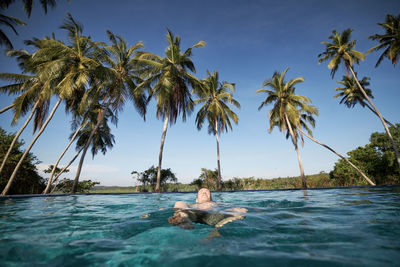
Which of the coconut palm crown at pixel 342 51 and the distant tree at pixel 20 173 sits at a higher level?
the coconut palm crown at pixel 342 51

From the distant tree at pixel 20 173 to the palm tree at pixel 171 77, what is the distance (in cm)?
978

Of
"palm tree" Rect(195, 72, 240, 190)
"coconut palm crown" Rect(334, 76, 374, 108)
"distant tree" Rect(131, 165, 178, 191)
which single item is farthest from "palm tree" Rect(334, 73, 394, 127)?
"distant tree" Rect(131, 165, 178, 191)

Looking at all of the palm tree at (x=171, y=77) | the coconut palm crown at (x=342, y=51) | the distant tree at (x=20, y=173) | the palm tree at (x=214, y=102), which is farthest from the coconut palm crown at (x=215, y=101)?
the distant tree at (x=20, y=173)

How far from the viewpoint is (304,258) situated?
1.61 m

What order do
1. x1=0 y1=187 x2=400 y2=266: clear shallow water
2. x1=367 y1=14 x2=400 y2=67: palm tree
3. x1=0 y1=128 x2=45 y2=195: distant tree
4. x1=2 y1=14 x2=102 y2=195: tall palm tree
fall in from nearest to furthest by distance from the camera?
1. x1=0 y1=187 x2=400 y2=266: clear shallow water
2. x1=2 y1=14 x2=102 y2=195: tall palm tree
3. x1=0 y1=128 x2=45 y2=195: distant tree
4. x1=367 y1=14 x2=400 y2=67: palm tree

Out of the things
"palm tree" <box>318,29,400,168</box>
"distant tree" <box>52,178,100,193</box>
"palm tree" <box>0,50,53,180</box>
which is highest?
"palm tree" <box>318,29,400,168</box>

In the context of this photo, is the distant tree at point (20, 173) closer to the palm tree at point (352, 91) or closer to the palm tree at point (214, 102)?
the palm tree at point (214, 102)

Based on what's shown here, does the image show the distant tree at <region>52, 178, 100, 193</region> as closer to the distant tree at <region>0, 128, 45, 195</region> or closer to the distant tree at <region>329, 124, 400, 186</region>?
the distant tree at <region>0, 128, 45, 195</region>

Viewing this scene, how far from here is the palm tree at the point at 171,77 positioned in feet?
42.3

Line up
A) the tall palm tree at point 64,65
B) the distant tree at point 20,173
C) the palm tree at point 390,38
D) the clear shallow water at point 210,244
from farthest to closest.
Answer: the palm tree at point 390,38 → the distant tree at point 20,173 → the tall palm tree at point 64,65 → the clear shallow water at point 210,244

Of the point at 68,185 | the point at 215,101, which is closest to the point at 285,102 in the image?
the point at 215,101

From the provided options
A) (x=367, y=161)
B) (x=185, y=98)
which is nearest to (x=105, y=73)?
(x=185, y=98)

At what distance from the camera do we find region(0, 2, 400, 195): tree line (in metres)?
10.8

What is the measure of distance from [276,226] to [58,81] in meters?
13.8
